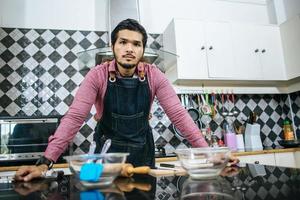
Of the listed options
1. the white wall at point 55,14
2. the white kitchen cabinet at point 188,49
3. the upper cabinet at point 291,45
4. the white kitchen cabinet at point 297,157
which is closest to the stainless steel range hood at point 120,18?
the white kitchen cabinet at point 188,49

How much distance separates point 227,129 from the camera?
2467mm

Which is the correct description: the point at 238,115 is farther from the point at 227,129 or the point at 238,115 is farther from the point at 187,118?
the point at 187,118

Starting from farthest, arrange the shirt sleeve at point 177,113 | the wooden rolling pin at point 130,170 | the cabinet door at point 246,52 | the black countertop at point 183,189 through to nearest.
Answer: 1. the cabinet door at point 246,52
2. the shirt sleeve at point 177,113
3. the wooden rolling pin at point 130,170
4. the black countertop at point 183,189

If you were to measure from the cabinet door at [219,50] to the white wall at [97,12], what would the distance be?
466 mm

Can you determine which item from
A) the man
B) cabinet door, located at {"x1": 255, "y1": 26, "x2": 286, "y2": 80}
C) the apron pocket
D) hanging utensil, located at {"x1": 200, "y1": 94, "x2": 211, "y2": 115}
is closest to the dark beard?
the man

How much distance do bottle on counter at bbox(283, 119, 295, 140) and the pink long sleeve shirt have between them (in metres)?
1.89

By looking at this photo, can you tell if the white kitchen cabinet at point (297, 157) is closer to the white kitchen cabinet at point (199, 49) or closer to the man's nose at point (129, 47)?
the white kitchen cabinet at point (199, 49)

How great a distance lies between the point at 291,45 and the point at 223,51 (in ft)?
2.28

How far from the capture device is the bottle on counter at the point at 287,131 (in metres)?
2.61

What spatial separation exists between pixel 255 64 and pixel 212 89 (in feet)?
1.52

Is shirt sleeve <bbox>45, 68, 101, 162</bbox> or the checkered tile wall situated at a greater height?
the checkered tile wall

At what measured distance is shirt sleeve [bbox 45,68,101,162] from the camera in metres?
0.95

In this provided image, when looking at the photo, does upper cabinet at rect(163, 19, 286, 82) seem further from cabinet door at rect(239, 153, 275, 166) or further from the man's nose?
the man's nose

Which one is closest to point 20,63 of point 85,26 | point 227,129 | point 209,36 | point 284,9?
point 85,26
